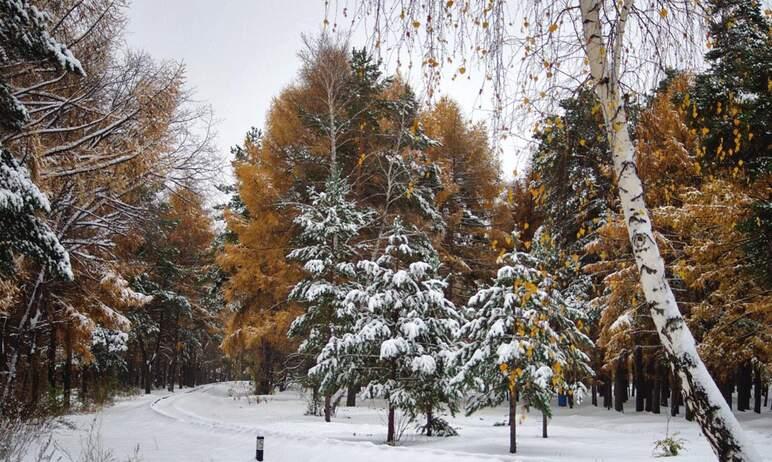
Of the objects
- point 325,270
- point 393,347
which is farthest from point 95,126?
point 393,347

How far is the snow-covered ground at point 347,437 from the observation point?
10.7 m

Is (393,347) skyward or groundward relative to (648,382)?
skyward

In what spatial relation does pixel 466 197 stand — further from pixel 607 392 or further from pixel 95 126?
pixel 95 126

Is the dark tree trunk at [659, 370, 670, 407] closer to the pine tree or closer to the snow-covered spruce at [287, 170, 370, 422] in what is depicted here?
the snow-covered spruce at [287, 170, 370, 422]

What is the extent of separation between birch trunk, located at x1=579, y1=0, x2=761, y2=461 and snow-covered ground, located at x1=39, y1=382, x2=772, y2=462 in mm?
6215

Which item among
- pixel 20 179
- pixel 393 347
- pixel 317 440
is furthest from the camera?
pixel 393 347

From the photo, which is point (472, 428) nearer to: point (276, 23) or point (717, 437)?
point (717, 437)

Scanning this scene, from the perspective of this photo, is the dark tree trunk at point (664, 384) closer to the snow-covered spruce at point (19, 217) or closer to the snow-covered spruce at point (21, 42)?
the snow-covered spruce at point (19, 217)

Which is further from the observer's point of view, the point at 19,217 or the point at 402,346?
the point at 402,346

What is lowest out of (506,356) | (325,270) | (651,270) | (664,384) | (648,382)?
(664,384)

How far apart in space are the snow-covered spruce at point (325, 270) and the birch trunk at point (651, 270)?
11092 mm

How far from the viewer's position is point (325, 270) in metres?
17.0

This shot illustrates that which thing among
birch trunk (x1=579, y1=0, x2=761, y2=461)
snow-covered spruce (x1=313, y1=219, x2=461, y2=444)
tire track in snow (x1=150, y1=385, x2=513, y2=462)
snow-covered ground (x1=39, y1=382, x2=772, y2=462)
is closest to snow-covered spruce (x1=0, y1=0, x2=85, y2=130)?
birch trunk (x1=579, y1=0, x2=761, y2=461)

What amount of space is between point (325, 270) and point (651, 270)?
13228 mm
